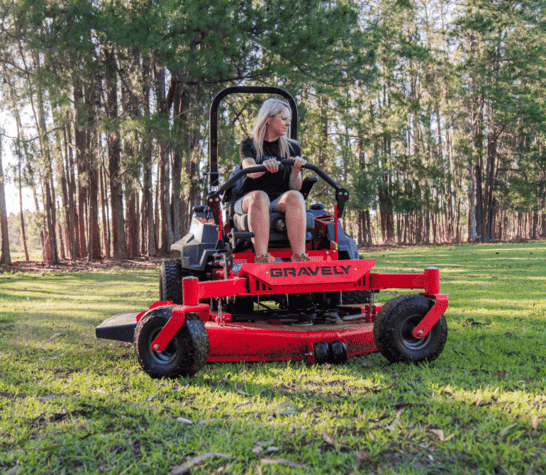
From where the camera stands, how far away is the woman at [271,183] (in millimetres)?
3490

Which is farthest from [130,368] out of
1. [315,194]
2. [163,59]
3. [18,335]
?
[315,194]

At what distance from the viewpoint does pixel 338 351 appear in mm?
2951

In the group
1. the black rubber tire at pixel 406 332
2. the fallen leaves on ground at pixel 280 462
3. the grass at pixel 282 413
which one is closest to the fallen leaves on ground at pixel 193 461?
the grass at pixel 282 413

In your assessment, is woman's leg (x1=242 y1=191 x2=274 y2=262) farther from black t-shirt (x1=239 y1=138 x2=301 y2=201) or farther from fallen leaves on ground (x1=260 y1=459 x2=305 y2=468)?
fallen leaves on ground (x1=260 y1=459 x2=305 y2=468)

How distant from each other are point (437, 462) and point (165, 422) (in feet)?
3.87

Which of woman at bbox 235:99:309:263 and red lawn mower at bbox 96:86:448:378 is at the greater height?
woman at bbox 235:99:309:263

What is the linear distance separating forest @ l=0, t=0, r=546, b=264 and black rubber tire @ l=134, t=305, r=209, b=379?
9.16 m

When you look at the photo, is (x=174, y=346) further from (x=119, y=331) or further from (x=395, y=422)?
(x=395, y=422)

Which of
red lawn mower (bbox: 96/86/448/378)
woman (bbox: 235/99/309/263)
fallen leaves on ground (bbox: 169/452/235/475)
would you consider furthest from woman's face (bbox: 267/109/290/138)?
fallen leaves on ground (bbox: 169/452/235/475)

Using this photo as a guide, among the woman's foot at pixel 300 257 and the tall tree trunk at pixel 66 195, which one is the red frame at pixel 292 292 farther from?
the tall tree trunk at pixel 66 195

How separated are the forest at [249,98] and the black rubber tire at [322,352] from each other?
9.16 meters

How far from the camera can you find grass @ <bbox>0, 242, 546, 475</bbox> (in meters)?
1.77

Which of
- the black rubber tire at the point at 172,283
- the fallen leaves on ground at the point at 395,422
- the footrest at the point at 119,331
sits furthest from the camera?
the black rubber tire at the point at 172,283

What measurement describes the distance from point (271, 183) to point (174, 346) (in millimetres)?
1799
